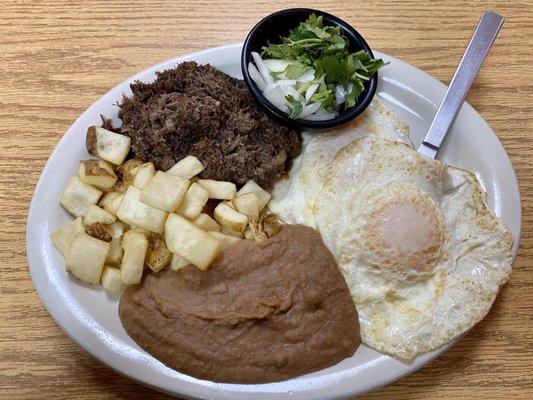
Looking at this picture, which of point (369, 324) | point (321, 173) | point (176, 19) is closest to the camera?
point (369, 324)

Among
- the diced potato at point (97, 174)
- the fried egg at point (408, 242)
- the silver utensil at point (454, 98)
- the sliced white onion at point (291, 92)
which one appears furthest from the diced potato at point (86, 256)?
the silver utensil at point (454, 98)

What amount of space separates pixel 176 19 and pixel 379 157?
1.45 m

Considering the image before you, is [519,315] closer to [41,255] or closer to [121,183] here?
[121,183]

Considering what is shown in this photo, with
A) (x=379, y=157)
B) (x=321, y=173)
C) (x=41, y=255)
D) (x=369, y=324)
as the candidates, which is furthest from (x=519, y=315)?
(x=41, y=255)

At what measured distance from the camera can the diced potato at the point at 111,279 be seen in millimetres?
2127

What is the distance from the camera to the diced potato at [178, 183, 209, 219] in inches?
83.7

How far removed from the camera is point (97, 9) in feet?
9.50

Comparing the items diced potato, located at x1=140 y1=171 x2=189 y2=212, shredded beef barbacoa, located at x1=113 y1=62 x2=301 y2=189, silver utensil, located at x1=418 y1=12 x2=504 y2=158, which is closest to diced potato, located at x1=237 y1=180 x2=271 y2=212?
shredded beef barbacoa, located at x1=113 y1=62 x2=301 y2=189

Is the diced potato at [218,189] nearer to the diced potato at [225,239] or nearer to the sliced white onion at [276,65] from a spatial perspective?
the diced potato at [225,239]

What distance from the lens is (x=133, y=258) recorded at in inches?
80.7

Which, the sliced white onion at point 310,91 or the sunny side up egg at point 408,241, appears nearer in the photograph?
the sunny side up egg at point 408,241

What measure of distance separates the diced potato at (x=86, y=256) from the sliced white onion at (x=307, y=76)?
3.67 ft

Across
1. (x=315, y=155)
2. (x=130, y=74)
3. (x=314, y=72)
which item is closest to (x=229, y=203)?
(x=315, y=155)

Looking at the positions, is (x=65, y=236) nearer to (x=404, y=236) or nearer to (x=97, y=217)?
(x=97, y=217)
